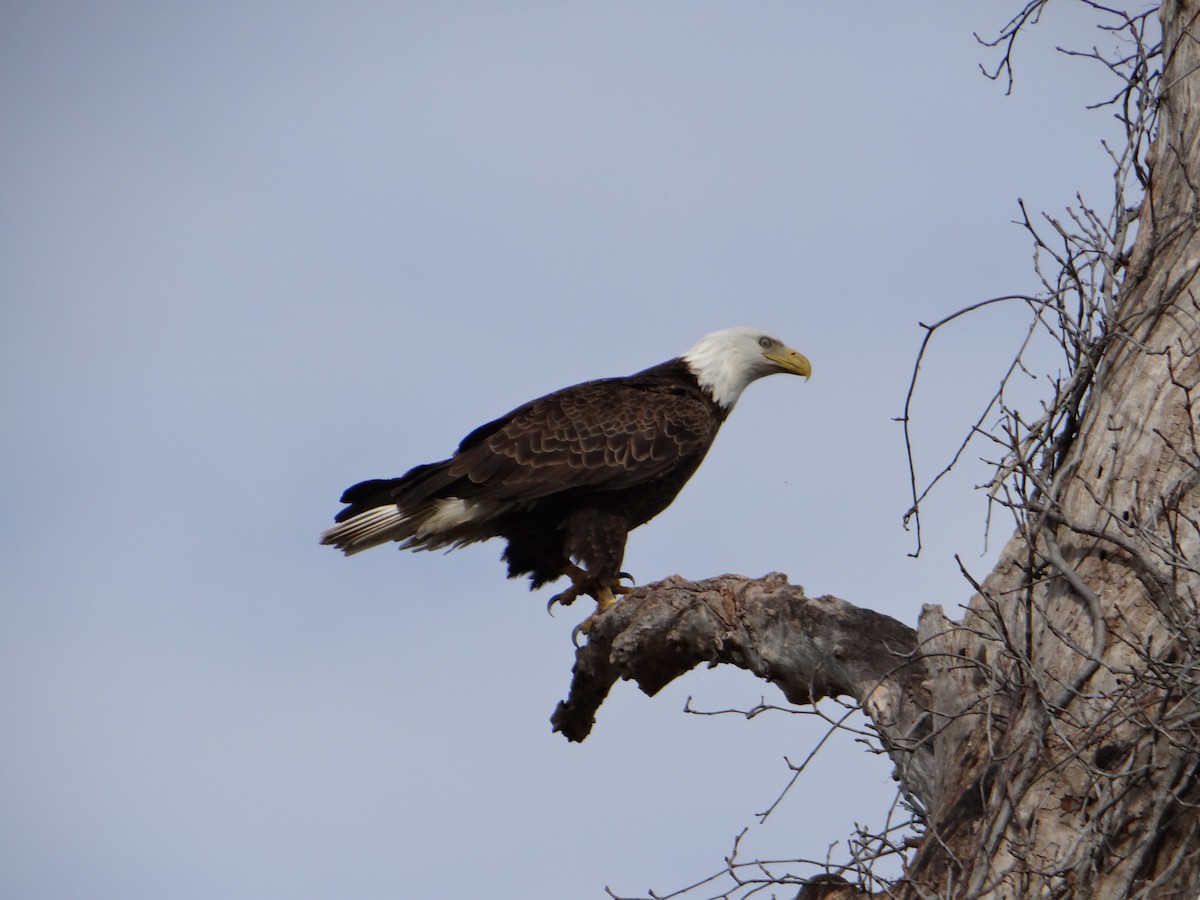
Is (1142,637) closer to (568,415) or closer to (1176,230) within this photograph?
(1176,230)

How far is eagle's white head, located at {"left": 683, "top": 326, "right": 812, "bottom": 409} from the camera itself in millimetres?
8047

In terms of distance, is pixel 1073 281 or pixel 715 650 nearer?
pixel 1073 281

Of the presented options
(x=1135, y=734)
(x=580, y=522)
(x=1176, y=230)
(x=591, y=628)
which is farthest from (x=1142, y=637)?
(x=580, y=522)

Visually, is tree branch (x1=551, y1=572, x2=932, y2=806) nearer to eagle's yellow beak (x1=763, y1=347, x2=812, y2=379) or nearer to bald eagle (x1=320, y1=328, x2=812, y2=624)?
bald eagle (x1=320, y1=328, x2=812, y2=624)

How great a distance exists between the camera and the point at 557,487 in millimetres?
7188

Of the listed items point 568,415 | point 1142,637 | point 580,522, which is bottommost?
point 1142,637

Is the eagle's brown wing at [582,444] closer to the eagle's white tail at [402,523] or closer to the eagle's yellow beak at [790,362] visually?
the eagle's white tail at [402,523]

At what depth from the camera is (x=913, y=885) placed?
352 cm

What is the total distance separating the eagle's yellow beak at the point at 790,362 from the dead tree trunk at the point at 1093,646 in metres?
3.61

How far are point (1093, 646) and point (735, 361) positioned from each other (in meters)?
4.74

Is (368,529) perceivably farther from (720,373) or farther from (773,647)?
(773,647)

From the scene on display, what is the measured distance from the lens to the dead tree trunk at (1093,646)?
3.26 m

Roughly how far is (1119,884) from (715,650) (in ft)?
6.81

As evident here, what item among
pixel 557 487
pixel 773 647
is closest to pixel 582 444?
pixel 557 487
